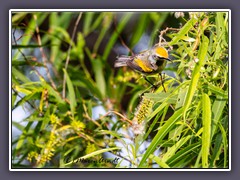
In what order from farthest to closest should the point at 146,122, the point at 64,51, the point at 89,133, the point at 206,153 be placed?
the point at 64,51 → the point at 89,133 → the point at 146,122 → the point at 206,153

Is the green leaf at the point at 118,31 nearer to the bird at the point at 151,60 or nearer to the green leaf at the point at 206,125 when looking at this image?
the bird at the point at 151,60

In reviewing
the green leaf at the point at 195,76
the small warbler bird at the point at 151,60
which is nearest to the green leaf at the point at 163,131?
the green leaf at the point at 195,76

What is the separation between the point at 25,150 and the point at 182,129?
1.94 feet

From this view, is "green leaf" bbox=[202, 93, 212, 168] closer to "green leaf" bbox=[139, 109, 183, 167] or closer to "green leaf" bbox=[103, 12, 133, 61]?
"green leaf" bbox=[139, 109, 183, 167]

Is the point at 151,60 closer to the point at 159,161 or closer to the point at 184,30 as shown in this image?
the point at 184,30

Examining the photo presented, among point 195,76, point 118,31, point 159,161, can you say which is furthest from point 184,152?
point 118,31

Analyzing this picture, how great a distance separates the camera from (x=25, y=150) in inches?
86.0

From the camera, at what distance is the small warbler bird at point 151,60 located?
1817 millimetres

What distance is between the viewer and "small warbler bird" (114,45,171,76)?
1.82 m

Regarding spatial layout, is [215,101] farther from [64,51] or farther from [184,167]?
[64,51]

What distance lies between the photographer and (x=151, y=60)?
1829mm

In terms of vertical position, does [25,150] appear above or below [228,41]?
below
